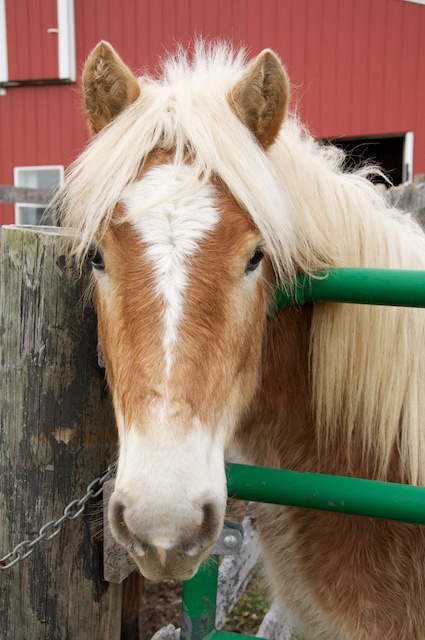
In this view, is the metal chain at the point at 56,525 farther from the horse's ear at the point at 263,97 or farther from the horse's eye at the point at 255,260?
the horse's ear at the point at 263,97

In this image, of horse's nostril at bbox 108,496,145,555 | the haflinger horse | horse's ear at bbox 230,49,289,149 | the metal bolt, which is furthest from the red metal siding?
horse's nostril at bbox 108,496,145,555

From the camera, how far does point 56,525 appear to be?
143 cm

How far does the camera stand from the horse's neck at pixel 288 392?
1.79 metres

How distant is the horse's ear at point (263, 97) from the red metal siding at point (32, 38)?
357 inches

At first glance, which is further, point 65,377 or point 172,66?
point 172,66

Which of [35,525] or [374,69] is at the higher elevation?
[374,69]

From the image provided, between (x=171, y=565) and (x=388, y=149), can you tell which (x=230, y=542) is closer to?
(x=171, y=565)

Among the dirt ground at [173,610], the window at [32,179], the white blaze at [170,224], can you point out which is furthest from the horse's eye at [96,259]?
the window at [32,179]

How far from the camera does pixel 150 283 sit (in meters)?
1.30

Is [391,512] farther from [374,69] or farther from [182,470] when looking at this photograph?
[374,69]

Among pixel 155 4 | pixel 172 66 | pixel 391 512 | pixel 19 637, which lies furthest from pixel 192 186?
pixel 155 4

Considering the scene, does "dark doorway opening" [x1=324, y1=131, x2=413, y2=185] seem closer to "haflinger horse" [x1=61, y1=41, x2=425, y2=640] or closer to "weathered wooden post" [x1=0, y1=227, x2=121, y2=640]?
"haflinger horse" [x1=61, y1=41, x2=425, y2=640]

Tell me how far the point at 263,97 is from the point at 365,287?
625mm

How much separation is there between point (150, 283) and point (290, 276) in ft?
1.57
